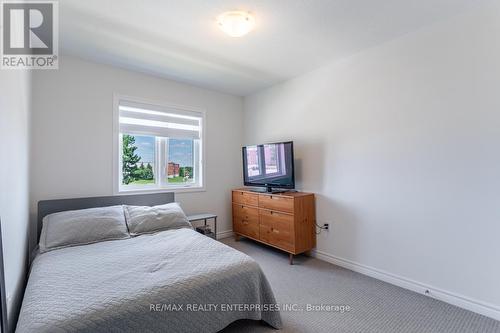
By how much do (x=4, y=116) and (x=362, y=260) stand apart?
133 inches

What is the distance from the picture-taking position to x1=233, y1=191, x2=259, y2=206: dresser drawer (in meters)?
3.69

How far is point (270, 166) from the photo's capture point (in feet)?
11.8

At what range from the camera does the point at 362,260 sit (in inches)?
112

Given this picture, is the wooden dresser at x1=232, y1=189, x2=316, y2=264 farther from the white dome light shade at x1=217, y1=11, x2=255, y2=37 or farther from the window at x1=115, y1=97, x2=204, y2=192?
the white dome light shade at x1=217, y1=11, x2=255, y2=37

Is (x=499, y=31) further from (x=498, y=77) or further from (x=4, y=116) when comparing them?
(x=4, y=116)

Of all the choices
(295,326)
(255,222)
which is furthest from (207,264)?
(255,222)

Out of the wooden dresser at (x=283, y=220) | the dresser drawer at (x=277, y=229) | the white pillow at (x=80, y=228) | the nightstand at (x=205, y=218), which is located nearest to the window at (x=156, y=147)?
the nightstand at (x=205, y=218)

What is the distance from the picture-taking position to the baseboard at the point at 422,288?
2020 millimetres

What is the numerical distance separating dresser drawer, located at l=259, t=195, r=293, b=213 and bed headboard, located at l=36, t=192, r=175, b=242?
1321 mm

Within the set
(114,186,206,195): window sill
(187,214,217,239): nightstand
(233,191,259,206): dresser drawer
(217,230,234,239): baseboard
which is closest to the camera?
(114,186,206,195): window sill

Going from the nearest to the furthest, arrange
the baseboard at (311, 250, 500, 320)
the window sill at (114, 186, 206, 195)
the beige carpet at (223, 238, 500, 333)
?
1. the beige carpet at (223, 238, 500, 333)
2. the baseboard at (311, 250, 500, 320)
3. the window sill at (114, 186, 206, 195)

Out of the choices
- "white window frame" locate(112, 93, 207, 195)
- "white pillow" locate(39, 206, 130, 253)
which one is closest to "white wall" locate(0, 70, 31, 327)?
"white pillow" locate(39, 206, 130, 253)

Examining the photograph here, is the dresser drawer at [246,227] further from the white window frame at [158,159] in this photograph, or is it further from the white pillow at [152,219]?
the white pillow at [152,219]

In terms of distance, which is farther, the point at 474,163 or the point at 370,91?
the point at 370,91
